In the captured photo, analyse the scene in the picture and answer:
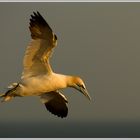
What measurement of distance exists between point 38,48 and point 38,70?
0.38 metres

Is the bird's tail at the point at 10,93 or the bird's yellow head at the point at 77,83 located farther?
the bird's yellow head at the point at 77,83

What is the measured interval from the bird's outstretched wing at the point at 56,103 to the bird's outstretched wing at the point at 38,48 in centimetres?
75

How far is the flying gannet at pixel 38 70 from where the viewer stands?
8977 mm

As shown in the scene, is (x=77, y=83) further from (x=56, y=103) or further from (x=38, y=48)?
(x=38, y=48)

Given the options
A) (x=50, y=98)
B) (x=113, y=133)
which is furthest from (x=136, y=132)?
(x=50, y=98)

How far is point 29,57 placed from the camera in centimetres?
941

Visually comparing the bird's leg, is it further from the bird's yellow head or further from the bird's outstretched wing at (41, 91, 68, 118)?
the bird's outstretched wing at (41, 91, 68, 118)

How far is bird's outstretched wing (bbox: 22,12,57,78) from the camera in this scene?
894 cm

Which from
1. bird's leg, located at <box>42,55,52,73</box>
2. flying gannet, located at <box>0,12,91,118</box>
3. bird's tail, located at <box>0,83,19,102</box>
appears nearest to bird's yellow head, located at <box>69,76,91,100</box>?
flying gannet, located at <box>0,12,91,118</box>

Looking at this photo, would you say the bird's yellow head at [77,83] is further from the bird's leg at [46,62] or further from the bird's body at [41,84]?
the bird's leg at [46,62]

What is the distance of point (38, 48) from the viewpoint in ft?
30.3

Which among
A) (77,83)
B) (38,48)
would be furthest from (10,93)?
(77,83)

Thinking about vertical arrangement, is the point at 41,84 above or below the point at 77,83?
below

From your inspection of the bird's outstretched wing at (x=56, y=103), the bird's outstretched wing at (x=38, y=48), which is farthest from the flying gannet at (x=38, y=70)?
the bird's outstretched wing at (x=56, y=103)
